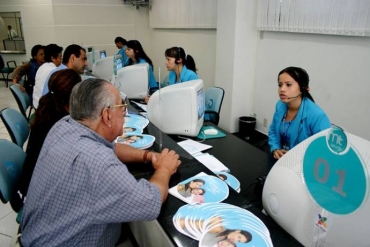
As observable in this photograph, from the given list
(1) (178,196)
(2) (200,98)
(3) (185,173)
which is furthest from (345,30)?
(1) (178,196)

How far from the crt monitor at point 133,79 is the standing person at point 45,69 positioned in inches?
30.7

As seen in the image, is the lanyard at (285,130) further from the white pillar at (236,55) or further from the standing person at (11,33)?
the standing person at (11,33)

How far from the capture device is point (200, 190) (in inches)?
39.8

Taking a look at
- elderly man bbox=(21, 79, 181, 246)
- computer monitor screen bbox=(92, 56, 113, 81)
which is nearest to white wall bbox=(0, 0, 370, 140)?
computer monitor screen bbox=(92, 56, 113, 81)

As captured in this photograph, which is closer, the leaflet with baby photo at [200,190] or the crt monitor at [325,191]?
the crt monitor at [325,191]

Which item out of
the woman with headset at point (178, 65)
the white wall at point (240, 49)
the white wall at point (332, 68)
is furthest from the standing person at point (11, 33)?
the white wall at point (332, 68)

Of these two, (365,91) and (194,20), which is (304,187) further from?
(194,20)

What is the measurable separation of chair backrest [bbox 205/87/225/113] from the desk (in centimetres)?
91

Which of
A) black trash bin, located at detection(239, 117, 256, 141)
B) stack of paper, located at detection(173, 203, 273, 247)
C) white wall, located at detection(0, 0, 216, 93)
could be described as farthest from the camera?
white wall, located at detection(0, 0, 216, 93)

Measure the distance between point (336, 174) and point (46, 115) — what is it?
1275mm

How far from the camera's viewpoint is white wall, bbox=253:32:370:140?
2.39 meters

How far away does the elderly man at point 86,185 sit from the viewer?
81 cm

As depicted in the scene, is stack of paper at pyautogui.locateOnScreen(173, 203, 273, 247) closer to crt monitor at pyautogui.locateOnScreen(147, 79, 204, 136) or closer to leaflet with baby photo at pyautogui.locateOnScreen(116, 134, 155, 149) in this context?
leaflet with baby photo at pyautogui.locateOnScreen(116, 134, 155, 149)

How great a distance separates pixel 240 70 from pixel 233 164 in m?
2.37
